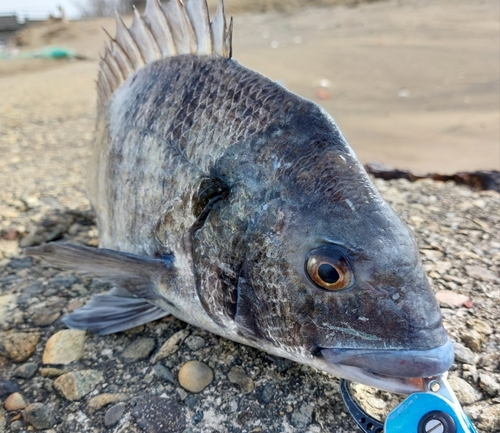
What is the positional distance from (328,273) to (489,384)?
3.00ft

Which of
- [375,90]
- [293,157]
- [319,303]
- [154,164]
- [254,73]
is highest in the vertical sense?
[254,73]

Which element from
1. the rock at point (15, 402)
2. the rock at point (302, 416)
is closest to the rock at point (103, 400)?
the rock at point (15, 402)

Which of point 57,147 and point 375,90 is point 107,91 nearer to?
point 57,147

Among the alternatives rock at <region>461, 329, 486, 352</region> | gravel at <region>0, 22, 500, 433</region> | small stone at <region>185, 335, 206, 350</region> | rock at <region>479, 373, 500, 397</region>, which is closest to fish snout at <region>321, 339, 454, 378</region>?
gravel at <region>0, 22, 500, 433</region>

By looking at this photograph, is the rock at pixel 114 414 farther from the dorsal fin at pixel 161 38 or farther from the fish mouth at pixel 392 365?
the dorsal fin at pixel 161 38

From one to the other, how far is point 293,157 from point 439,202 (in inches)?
82.3

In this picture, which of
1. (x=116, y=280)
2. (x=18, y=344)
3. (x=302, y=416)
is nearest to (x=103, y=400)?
(x=116, y=280)

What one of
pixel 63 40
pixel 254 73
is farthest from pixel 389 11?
pixel 63 40

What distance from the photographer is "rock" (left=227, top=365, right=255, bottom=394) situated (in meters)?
1.72

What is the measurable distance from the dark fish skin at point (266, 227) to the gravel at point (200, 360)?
0.28 m

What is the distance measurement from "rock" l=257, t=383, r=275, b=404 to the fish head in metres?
0.36

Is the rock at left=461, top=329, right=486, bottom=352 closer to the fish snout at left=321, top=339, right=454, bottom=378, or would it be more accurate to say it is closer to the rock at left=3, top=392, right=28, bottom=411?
the fish snout at left=321, top=339, right=454, bottom=378

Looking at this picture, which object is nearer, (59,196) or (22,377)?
(22,377)

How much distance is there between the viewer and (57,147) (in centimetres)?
549
